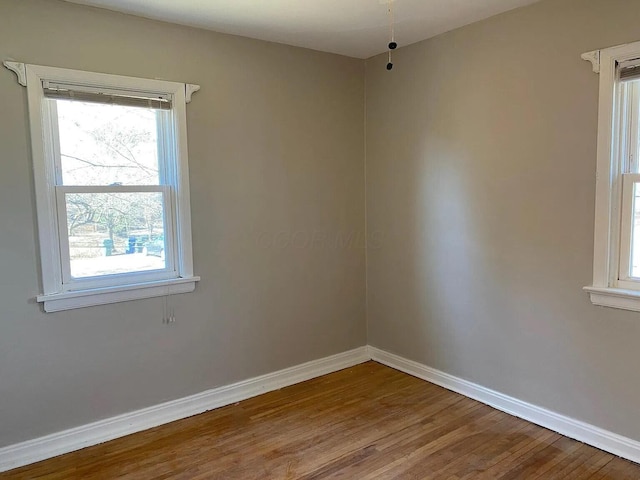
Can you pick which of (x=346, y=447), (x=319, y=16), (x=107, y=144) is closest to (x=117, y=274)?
(x=107, y=144)

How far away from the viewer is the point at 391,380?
360cm

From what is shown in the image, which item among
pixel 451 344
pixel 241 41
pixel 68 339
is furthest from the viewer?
pixel 451 344

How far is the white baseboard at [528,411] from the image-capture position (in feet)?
8.29

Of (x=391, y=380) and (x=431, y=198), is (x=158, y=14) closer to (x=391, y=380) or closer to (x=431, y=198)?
(x=431, y=198)

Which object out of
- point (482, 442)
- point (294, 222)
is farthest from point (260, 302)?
point (482, 442)

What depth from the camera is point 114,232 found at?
9.25 ft

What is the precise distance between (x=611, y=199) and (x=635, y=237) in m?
0.23

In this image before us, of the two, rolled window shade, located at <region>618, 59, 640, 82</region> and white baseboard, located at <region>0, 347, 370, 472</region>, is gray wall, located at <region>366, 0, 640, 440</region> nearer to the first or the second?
rolled window shade, located at <region>618, 59, 640, 82</region>

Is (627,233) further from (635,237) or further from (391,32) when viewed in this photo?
(391,32)

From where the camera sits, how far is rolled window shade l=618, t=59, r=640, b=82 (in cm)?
235

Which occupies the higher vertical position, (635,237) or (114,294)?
(635,237)

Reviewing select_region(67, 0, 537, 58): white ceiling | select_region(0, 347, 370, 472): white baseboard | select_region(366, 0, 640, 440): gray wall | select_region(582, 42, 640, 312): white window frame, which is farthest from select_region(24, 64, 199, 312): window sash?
select_region(582, 42, 640, 312): white window frame

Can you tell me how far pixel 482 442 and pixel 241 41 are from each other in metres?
2.96

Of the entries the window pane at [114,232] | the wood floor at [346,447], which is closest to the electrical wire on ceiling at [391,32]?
the window pane at [114,232]
